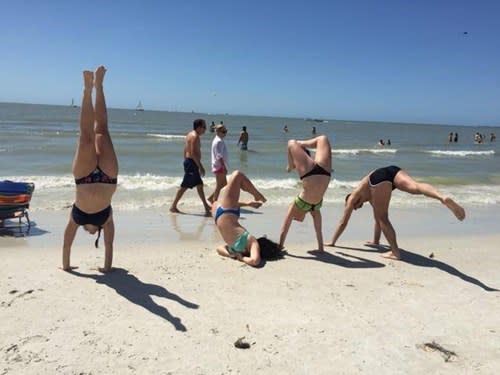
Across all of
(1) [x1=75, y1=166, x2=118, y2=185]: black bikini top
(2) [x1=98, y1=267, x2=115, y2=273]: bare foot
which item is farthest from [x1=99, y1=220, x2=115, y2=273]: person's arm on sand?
(1) [x1=75, y1=166, x2=118, y2=185]: black bikini top

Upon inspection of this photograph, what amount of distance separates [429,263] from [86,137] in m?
4.21

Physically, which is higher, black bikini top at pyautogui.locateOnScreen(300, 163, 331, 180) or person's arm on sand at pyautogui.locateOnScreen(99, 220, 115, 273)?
A: black bikini top at pyautogui.locateOnScreen(300, 163, 331, 180)

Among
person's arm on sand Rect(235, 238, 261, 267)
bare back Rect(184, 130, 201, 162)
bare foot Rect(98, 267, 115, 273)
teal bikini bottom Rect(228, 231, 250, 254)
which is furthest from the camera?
bare back Rect(184, 130, 201, 162)

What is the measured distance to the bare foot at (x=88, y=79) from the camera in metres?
4.02

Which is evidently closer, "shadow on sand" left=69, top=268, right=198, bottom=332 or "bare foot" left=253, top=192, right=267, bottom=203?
"shadow on sand" left=69, top=268, right=198, bottom=332

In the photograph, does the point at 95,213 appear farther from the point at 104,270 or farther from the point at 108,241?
the point at 104,270

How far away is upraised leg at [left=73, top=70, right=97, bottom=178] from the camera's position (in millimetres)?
3982

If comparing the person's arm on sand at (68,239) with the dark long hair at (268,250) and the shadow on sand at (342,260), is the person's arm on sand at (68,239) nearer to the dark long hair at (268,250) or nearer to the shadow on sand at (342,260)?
the dark long hair at (268,250)

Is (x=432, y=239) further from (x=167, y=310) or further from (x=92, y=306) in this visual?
(x=92, y=306)

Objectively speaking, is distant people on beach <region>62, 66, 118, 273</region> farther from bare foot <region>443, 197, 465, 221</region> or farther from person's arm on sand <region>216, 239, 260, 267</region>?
bare foot <region>443, 197, 465, 221</region>

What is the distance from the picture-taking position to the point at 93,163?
4.12 metres

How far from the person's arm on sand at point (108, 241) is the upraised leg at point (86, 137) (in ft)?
2.03

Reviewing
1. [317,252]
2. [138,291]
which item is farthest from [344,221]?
[138,291]

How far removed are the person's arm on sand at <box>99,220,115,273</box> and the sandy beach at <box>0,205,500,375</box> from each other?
0.34 ft
